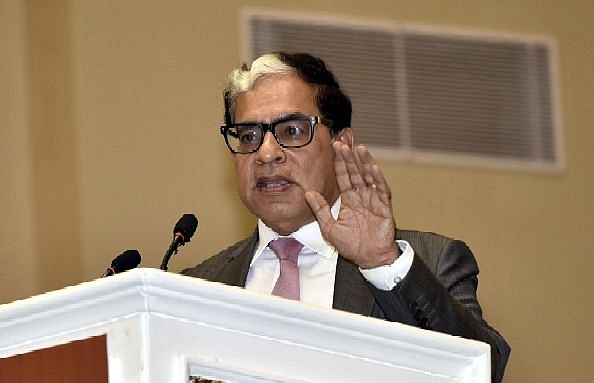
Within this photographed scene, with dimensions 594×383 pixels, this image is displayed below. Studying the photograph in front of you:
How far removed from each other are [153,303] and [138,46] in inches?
161

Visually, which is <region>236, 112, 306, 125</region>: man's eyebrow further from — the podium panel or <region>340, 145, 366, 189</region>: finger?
the podium panel

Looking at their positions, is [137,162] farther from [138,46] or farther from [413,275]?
[413,275]

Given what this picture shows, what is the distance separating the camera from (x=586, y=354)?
241 inches

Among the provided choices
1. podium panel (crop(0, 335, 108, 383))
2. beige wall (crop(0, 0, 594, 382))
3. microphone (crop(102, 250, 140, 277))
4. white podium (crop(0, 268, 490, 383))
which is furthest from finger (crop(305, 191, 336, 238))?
beige wall (crop(0, 0, 594, 382))

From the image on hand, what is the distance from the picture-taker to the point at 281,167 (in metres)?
3.50

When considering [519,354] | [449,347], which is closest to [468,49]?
[519,354]

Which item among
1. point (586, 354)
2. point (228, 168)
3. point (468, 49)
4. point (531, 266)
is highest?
point (468, 49)

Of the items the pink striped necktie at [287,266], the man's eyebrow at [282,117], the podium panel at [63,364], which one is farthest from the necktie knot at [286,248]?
the podium panel at [63,364]

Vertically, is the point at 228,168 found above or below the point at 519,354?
above

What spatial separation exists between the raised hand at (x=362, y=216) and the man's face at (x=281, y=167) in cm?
53

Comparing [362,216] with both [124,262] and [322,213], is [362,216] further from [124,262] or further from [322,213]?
[124,262]

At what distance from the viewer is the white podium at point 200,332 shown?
1.85 m

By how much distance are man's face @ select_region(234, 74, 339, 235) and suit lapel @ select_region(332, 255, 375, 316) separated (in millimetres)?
217

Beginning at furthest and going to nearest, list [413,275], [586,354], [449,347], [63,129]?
[586,354]
[63,129]
[413,275]
[449,347]
